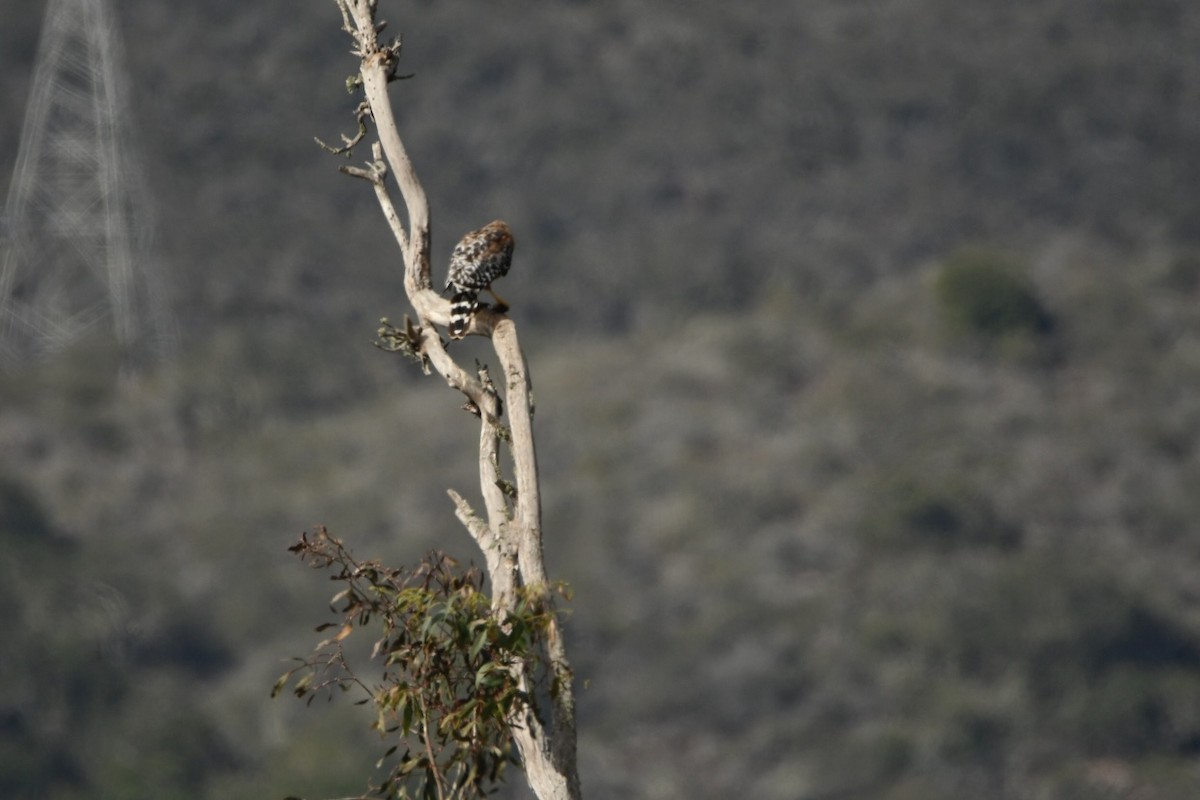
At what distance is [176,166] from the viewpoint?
58719 mm

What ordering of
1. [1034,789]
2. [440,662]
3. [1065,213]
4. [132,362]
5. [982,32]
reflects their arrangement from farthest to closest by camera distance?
[982,32] < [1065,213] < [132,362] < [1034,789] < [440,662]

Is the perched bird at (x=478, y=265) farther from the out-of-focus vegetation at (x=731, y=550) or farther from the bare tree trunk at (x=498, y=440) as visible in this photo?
the out-of-focus vegetation at (x=731, y=550)

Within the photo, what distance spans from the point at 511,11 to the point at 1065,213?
59.3 ft

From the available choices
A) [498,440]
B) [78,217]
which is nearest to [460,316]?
[498,440]

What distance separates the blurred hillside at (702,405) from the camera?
41250mm

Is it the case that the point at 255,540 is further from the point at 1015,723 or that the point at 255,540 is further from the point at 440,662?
the point at 440,662

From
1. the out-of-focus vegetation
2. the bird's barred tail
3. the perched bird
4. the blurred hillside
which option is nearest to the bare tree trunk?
the bird's barred tail

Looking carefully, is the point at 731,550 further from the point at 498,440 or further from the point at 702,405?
the point at 498,440

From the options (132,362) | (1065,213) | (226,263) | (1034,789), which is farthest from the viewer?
(1065,213)

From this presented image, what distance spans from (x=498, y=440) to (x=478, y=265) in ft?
6.77

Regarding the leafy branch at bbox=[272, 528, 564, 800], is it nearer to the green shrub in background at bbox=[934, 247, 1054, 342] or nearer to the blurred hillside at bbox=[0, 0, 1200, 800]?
the blurred hillside at bbox=[0, 0, 1200, 800]

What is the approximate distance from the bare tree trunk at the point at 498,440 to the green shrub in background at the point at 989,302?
46641 mm

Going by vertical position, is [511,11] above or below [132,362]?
above

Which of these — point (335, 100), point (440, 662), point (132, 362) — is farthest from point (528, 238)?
point (440, 662)
